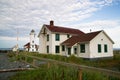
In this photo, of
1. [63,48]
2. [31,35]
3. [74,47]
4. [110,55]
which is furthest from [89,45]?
[31,35]

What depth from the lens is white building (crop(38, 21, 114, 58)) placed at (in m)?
24.2

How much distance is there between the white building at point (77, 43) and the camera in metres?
24.2

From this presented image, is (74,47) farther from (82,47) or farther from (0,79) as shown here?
(0,79)

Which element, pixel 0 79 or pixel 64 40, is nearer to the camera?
pixel 0 79

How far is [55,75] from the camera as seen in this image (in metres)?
7.18

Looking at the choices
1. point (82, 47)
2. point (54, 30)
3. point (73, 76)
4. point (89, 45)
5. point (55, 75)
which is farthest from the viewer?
point (54, 30)

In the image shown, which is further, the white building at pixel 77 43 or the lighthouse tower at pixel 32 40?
the lighthouse tower at pixel 32 40

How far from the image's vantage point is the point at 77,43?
25.9 meters

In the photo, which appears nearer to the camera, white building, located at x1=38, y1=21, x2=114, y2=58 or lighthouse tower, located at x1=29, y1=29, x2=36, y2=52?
white building, located at x1=38, y1=21, x2=114, y2=58

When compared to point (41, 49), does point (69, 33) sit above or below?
above

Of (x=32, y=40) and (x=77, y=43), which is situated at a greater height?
(x=32, y=40)

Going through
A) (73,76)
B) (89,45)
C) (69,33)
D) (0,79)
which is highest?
(69,33)

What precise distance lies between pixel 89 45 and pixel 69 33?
31.6ft

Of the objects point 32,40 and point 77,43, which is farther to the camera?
point 32,40
